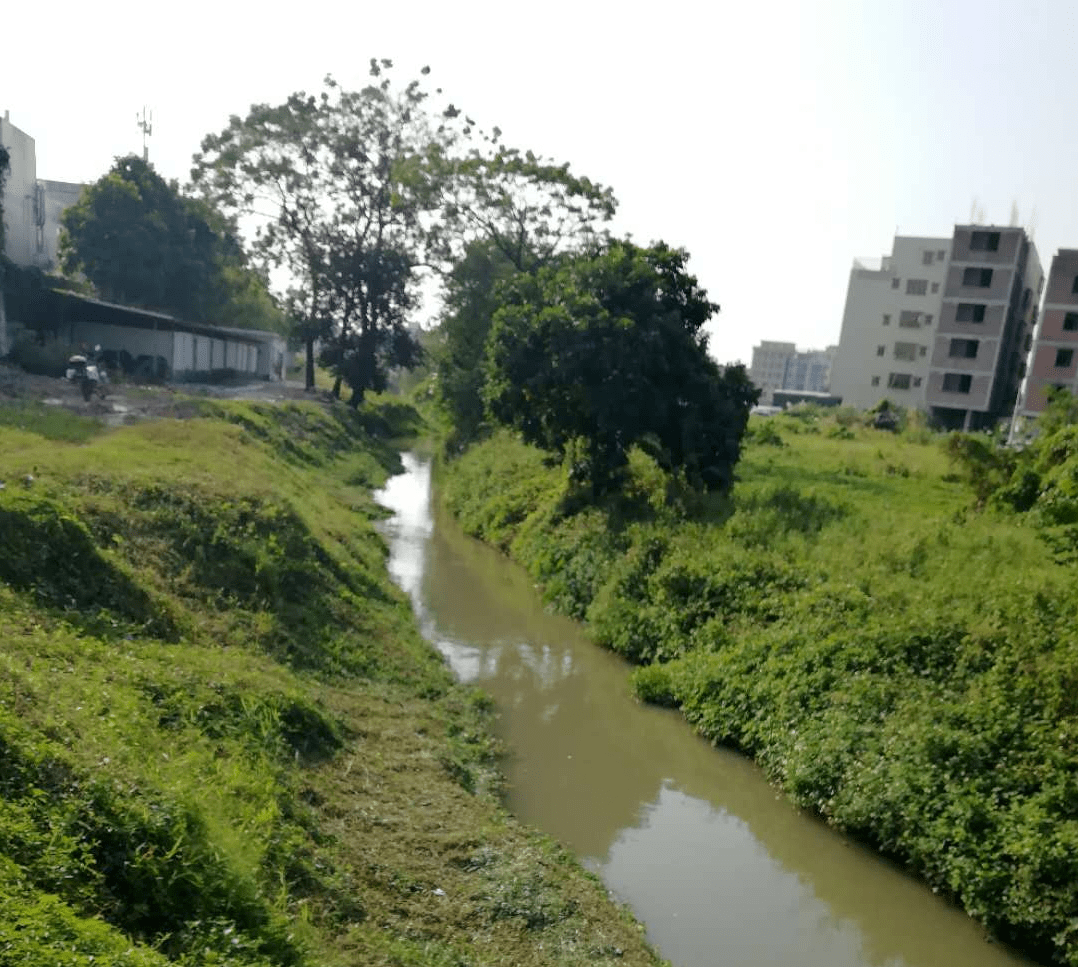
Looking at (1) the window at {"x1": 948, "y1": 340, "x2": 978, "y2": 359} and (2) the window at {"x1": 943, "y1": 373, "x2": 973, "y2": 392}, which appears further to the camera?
(2) the window at {"x1": 943, "y1": 373, "x2": 973, "y2": 392}

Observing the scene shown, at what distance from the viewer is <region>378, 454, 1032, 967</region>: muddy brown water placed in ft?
27.1

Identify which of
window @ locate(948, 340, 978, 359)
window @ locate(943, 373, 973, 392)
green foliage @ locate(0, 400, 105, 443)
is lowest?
green foliage @ locate(0, 400, 105, 443)

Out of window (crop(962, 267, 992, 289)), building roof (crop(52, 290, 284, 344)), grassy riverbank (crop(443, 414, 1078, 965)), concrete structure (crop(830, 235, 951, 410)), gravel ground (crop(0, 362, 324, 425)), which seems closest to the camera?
grassy riverbank (crop(443, 414, 1078, 965))

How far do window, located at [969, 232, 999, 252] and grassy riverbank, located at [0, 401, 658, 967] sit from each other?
5097 cm

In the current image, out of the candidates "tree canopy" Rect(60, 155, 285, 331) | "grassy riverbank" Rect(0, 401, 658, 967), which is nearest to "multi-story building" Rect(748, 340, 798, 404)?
"tree canopy" Rect(60, 155, 285, 331)

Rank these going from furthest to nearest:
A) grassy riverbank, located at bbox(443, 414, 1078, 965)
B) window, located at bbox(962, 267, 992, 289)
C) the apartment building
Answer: window, located at bbox(962, 267, 992, 289) < the apartment building < grassy riverbank, located at bbox(443, 414, 1078, 965)

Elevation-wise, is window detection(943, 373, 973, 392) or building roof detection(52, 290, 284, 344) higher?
window detection(943, 373, 973, 392)

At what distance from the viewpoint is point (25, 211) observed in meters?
41.0

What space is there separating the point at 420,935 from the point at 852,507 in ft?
45.6

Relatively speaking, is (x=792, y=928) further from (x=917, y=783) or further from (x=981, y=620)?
(x=981, y=620)

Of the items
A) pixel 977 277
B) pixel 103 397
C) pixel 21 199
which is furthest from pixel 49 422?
pixel 977 277

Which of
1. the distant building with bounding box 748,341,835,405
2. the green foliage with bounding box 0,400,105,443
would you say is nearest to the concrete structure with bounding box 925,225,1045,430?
→ the green foliage with bounding box 0,400,105,443

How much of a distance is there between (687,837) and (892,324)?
66.0m

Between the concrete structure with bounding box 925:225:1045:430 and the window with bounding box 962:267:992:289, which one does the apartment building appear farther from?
the window with bounding box 962:267:992:289
